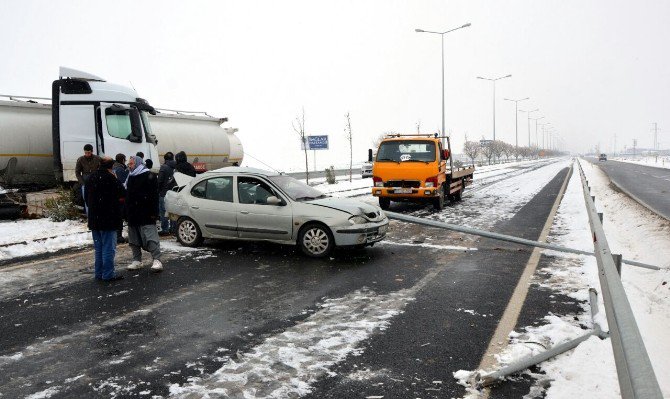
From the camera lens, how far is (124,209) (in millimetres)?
7973

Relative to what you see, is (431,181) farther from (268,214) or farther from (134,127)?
(134,127)

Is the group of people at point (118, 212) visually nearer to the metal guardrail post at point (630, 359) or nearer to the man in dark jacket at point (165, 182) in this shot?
the man in dark jacket at point (165, 182)

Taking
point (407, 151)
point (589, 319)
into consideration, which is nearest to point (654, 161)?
point (407, 151)

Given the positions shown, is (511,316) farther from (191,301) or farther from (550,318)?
(191,301)

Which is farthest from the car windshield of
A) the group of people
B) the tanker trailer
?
the tanker trailer

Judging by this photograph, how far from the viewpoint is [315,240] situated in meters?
8.70

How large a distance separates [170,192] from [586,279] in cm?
773

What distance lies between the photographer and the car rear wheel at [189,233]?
9688 millimetres

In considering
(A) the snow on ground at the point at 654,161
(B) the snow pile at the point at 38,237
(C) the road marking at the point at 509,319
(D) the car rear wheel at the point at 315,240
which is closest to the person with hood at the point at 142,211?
(D) the car rear wheel at the point at 315,240

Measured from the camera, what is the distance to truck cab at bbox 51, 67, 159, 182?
13.1m

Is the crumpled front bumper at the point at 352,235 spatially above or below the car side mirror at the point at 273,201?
below

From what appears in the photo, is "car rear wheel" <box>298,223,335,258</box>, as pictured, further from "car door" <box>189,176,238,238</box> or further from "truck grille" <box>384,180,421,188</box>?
"truck grille" <box>384,180,421,188</box>

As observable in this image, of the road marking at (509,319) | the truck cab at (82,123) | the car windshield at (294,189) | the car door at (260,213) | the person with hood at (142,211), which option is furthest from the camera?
the truck cab at (82,123)

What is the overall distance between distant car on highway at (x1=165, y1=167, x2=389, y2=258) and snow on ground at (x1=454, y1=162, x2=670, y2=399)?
313cm
